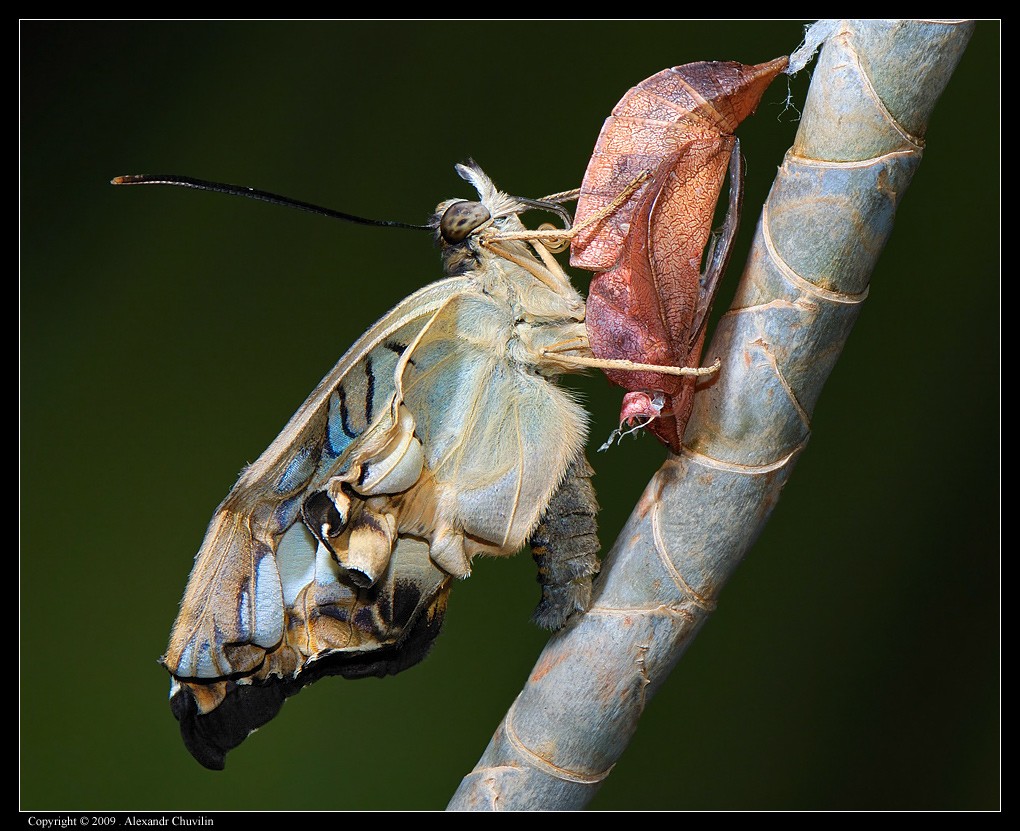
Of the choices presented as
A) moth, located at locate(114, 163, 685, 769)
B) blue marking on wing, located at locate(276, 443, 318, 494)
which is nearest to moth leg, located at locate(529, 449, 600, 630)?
moth, located at locate(114, 163, 685, 769)

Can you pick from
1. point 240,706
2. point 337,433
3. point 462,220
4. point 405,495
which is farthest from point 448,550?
point 462,220

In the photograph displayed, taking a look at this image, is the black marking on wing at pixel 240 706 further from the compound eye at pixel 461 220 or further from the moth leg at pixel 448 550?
the compound eye at pixel 461 220

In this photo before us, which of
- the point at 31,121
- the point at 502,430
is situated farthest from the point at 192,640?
the point at 31,121

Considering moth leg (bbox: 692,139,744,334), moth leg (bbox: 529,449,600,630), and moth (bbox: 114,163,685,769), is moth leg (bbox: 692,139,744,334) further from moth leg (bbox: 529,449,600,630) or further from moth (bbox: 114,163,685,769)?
moth leg (bbox: 529,449,600,630)

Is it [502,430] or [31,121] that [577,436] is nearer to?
[502,430]

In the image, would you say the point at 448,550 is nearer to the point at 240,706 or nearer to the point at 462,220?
the point at 240,706
